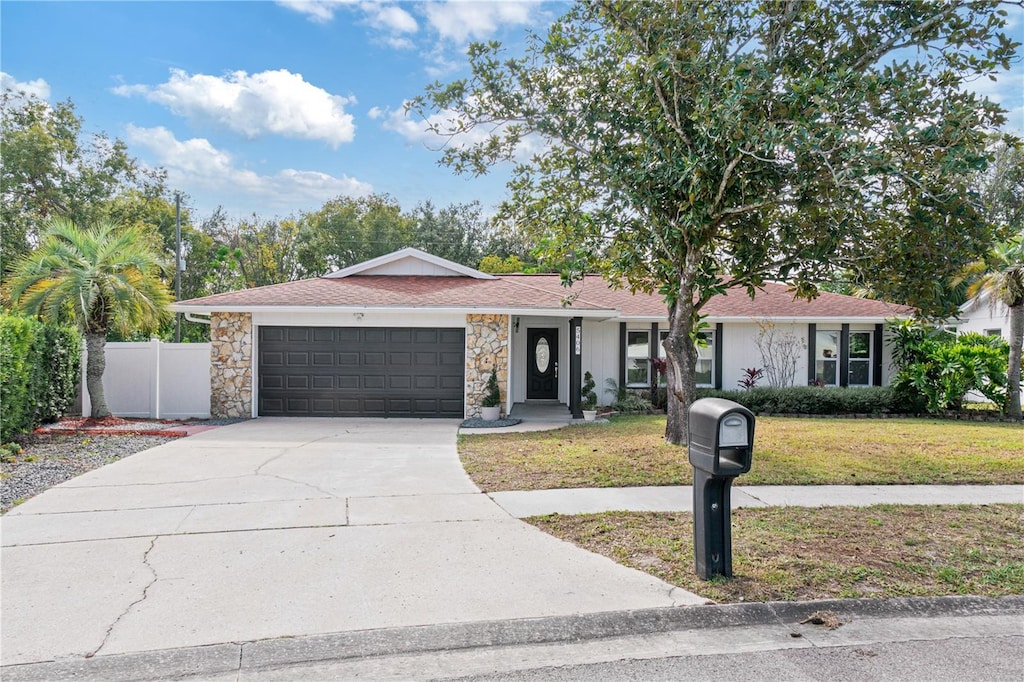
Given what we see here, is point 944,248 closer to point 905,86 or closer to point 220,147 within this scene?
point 905,86

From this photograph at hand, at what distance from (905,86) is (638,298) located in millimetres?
10769

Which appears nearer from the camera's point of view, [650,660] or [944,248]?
[650,660]

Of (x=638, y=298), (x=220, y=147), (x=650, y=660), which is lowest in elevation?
(x=650, y=660)

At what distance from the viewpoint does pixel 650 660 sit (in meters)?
3.38

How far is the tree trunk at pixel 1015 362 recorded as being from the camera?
14.3m

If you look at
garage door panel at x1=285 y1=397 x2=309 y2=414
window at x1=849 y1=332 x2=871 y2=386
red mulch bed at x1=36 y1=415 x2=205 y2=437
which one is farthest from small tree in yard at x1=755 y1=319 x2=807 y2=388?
red mulch bed at x1=36 y1=415 x2=205 y2=437

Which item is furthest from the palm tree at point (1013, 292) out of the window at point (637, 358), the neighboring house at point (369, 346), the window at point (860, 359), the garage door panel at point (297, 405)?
the garage door panel at point (297, 405)

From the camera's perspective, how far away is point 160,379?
1363 cm

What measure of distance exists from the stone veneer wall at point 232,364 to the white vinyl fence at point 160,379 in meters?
0.45

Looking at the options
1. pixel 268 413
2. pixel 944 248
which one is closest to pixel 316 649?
pixel 944 248

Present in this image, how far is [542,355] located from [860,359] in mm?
8853

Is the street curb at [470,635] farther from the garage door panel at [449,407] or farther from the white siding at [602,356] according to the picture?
the white siding at [602,356]

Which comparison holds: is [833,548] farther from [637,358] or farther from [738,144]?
[637,358]

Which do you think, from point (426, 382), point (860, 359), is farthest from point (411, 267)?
point (860, 359)
